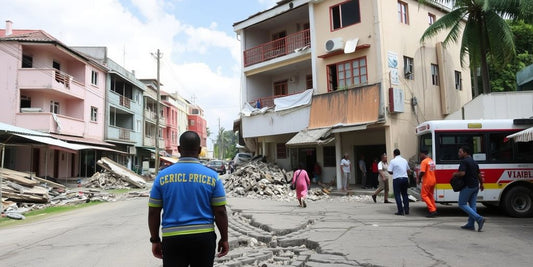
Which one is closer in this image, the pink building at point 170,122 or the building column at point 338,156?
the building column at point 338,156

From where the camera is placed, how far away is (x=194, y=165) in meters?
3.07

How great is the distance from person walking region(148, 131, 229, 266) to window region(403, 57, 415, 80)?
16.5 m

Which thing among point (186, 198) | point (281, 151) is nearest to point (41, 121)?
point (281, 151)

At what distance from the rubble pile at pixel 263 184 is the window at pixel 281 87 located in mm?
5443

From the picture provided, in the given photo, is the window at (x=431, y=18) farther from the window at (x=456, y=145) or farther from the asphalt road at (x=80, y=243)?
the asphalt road at (x=80, y=243)

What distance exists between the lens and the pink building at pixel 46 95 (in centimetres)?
2364

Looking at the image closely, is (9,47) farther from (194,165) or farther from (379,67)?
(194,165)

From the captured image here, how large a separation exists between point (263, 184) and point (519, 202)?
34.0 feet

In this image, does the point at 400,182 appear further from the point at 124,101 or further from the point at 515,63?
the point at 124,101

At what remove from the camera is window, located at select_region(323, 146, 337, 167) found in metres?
20.4

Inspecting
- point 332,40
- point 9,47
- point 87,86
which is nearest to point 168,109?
point 87,86

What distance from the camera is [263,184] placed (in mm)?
17438

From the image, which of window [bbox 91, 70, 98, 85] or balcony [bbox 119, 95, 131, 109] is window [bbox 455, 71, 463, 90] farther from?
balcony [bbox 119, 95, 131, 109]

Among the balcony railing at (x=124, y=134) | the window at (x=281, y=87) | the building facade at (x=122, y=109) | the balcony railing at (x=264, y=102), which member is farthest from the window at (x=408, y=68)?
the balcony railing at (x=124, y=134)
